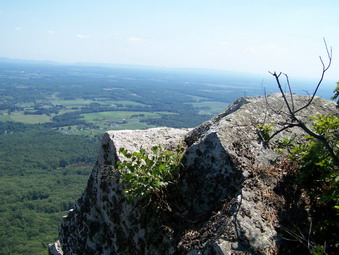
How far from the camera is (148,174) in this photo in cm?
470

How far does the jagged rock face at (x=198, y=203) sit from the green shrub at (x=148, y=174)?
0.18m

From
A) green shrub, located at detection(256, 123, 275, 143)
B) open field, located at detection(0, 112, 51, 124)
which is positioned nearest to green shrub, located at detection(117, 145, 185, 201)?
green shrub, located at detection(256, 123, 275, 143)

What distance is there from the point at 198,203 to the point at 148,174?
890 millimetres

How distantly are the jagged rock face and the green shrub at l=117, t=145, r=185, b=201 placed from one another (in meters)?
0.18

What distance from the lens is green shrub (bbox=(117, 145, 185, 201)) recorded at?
4.58m

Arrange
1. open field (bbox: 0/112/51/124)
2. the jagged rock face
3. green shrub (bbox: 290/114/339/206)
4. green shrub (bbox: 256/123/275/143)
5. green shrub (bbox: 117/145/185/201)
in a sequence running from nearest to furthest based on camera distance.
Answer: the jagged rock face < green shrub (bbox: 290/114/339/206) < green shrub (bbox: 117/145/185/201) < green shrub (bbox: 256/123/275/143) < open field (bbox: 0/112/51/124)

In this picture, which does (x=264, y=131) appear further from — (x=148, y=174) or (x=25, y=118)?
(x=25, y=118)

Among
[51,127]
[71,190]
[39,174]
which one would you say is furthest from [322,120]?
Answer: [51,127]

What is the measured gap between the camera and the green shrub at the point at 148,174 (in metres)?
4.58

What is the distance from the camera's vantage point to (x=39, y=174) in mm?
98375

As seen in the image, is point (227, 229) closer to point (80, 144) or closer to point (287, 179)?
point (287, 179)

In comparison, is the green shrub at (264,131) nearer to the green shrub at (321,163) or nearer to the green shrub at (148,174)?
the green shrub at (321,163)

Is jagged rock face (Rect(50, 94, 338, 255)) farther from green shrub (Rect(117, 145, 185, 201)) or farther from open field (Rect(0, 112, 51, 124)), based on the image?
open field (Rect(0, 112, 51, 124))

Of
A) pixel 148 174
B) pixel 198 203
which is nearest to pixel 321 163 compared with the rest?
pixel 198 203
